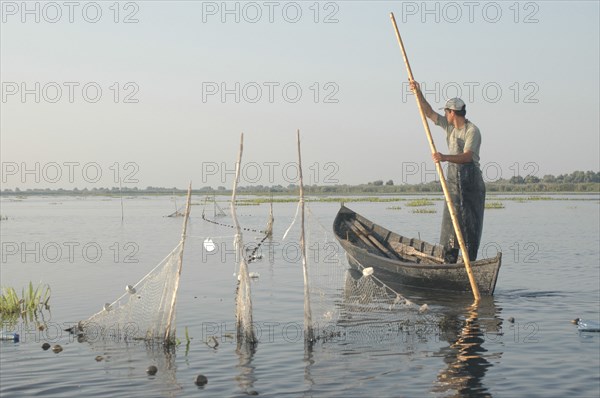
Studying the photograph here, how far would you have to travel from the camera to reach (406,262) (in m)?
20.5

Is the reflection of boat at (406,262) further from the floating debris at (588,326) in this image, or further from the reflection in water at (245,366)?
the reflection in water at (245,366)

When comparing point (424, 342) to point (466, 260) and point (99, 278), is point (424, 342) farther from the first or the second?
point (99, 278)

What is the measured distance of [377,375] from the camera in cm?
1162

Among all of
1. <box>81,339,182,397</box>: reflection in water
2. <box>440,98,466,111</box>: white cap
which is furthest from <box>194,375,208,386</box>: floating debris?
<box>440,98,466,111</box>: white cap

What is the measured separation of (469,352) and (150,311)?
18.8ft

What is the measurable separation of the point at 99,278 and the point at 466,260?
12.7 m

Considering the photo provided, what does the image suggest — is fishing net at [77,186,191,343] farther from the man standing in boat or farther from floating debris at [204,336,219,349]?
the man standing in boat

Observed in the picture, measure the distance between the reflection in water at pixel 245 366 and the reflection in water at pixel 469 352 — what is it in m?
2.76

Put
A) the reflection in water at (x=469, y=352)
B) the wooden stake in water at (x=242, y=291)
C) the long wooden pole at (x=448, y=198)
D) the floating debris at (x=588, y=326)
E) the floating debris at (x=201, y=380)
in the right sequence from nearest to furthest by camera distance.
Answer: the reflection in water at (x=469, y=352), the floating debris at (x=201, y=380), the wooden stake in water at (x=242, y=291), the floating debris at (x=588, y=326), the long wooden pole at (x=448, y=198)

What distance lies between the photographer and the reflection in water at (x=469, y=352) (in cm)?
1096

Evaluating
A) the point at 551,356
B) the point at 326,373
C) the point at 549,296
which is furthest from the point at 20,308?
the point at 549,296

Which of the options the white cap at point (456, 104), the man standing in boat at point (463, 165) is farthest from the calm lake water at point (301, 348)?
the white cap at point (456, 104)

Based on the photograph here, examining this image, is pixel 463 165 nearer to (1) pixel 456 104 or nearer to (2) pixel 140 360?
(1) pixel 456 104

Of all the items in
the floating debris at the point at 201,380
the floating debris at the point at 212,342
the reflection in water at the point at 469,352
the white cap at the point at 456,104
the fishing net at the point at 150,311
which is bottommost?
the reflection in water at the point at 469,352
